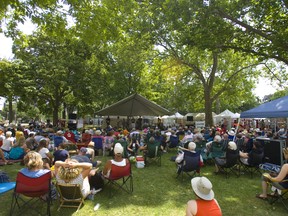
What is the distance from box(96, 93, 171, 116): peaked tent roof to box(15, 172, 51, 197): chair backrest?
8.23m

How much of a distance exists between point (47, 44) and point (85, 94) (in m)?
5.88

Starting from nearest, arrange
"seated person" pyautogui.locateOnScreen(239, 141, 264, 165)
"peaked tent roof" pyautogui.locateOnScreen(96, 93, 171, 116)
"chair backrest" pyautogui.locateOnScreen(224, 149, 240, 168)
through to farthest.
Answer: "chair backrest" pyautogui.locateOnScreen(224, 149, 240, 168) < "seated person" pyautogui.locateOnScreen(239, 141, 264, 165) < "peaked tent roof" pyautogui.locateOnScreen(96, 93, 171, 116)

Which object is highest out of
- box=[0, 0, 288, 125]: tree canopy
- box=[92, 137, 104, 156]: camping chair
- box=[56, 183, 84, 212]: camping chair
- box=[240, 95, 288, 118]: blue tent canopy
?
box=[0, 0, 288, 125]: tree canopy

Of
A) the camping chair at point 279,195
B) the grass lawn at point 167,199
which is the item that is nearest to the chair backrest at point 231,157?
the grass lawn at point 167,199

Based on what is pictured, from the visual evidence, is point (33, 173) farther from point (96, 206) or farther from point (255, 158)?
point (255, 158)

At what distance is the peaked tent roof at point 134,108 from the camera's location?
12023mm

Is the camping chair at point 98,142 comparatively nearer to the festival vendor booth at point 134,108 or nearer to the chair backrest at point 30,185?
the festival vendor booth at point 134,108

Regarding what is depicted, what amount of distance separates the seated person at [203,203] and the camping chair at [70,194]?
221 centimetres

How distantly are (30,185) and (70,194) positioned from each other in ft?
2.46

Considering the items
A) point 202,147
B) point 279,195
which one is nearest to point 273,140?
point 279,195

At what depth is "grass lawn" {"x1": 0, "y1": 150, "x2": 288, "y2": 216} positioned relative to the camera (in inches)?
170

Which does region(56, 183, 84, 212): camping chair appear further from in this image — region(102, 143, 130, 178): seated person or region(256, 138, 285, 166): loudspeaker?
region(256, 138, 285, 166): loudspeaker

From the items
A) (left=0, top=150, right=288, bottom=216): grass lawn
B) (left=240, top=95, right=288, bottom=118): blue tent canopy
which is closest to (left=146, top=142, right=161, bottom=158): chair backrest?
(left=0, top=150, right=288, bottom=216): grass lawn

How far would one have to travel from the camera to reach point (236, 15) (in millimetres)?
9297
